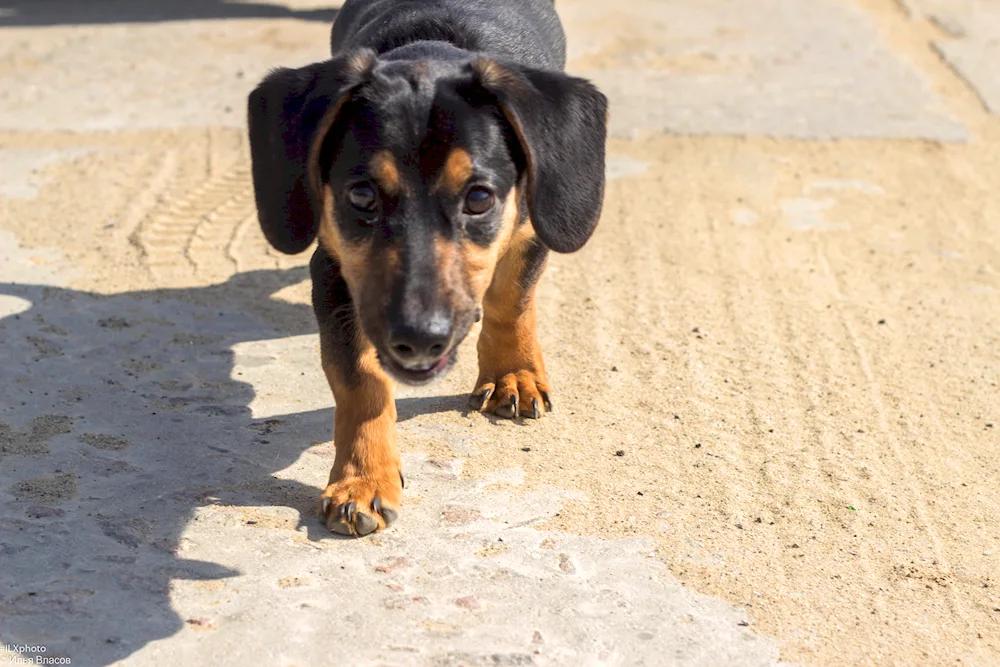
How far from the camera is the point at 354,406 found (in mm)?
4480

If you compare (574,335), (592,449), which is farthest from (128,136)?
(592,449)

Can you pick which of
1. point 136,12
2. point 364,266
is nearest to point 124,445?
point 364,266

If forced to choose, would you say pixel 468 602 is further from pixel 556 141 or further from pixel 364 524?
pixel 556 141

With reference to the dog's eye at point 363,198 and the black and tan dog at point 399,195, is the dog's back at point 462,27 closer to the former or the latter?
the black and tan dog at point 399,195

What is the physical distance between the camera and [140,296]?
6.25 meters

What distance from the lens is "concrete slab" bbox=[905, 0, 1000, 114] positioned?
9617 mm

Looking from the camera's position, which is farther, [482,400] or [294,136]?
[482,400]

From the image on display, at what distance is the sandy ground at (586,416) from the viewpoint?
3900 millimetres

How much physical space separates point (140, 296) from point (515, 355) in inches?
81.4

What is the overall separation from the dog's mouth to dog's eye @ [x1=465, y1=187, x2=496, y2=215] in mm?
462

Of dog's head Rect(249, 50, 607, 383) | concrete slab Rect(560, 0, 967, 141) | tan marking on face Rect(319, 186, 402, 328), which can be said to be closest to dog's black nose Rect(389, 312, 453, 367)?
dog's head Rect(249, 50, 607, 383)

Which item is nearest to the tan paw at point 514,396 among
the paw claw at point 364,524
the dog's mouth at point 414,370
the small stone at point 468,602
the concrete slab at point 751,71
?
the paw claw at point 364,524

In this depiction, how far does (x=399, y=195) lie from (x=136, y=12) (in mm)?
8393

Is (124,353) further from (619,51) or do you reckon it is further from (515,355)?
(619,51)
